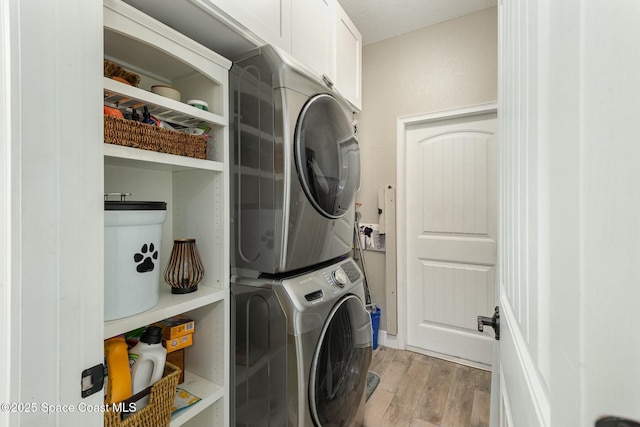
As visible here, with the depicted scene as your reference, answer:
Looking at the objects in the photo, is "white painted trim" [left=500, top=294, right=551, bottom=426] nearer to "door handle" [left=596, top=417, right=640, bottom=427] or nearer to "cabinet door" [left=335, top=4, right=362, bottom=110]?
"door handle" [left=596, top=417, right=640, bottom=427]

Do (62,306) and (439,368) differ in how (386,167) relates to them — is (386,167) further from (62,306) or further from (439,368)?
(62,306)

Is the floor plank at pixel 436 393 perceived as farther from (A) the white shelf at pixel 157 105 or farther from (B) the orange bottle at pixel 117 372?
(A) the white shelf at pixel 157 105

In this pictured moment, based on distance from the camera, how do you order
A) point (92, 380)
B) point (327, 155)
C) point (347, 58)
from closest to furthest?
point (92, 380) → point (327, 155) → point (347, 58)

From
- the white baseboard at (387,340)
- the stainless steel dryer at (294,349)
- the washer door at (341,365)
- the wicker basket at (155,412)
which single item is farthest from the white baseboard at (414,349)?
the wicker basket at (155,412)

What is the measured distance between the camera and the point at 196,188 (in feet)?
3.93

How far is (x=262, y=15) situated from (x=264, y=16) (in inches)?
0.5

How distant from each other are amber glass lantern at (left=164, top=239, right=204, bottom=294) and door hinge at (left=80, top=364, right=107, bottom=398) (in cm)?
43

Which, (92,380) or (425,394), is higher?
(92,380)

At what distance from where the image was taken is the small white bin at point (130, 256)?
79 cm

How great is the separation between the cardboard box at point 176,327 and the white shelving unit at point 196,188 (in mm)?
46

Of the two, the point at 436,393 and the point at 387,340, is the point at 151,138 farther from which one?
the point at 387,340

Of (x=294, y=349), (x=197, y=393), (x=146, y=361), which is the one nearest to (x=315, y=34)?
(x=294, y=349)

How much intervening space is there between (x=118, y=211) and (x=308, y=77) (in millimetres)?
886

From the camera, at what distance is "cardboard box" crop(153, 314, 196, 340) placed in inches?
40.6
